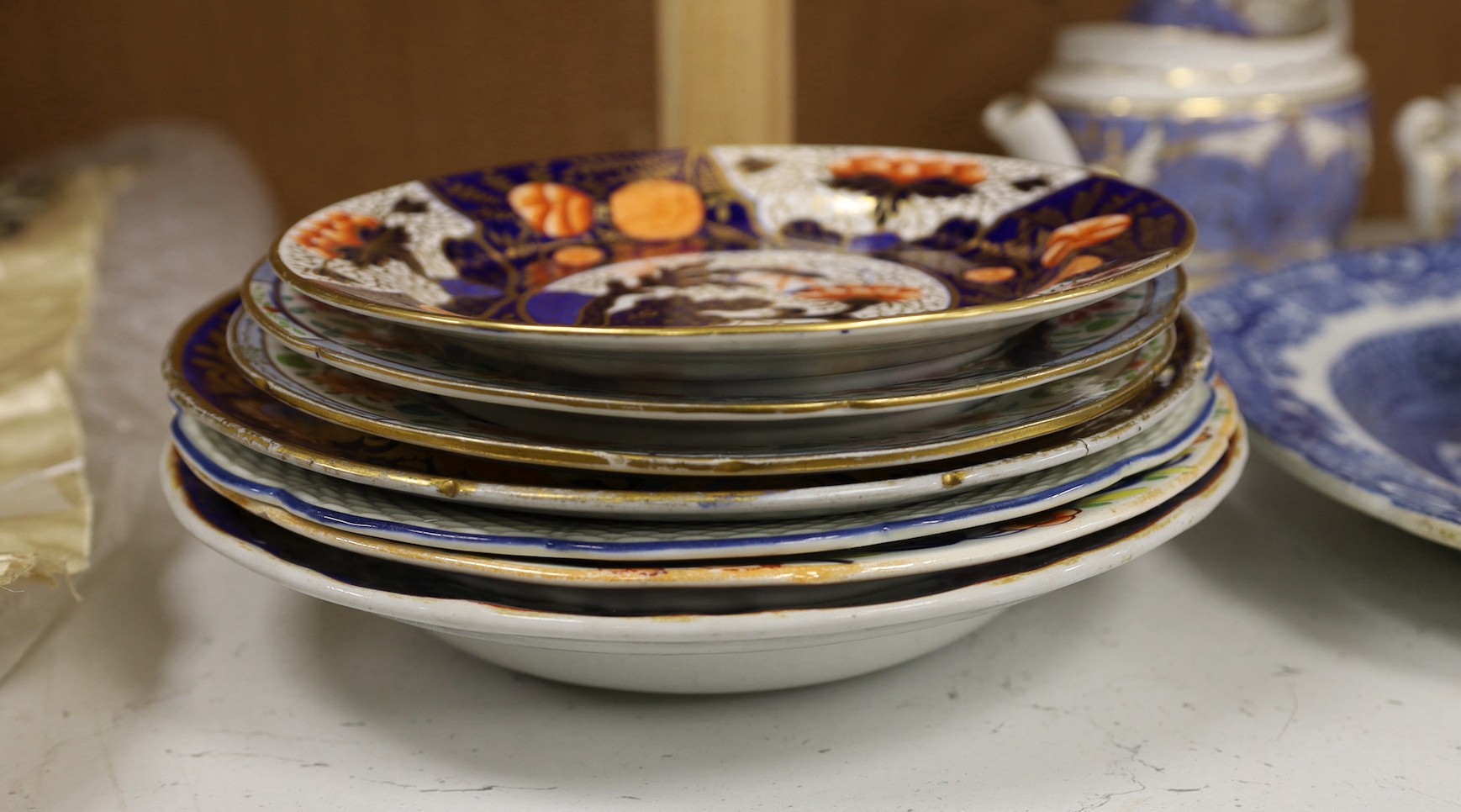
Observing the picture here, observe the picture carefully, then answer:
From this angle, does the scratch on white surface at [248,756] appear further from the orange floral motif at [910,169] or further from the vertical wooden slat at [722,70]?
the vertical wooden slat at [722,70]

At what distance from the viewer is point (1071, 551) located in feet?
1.04

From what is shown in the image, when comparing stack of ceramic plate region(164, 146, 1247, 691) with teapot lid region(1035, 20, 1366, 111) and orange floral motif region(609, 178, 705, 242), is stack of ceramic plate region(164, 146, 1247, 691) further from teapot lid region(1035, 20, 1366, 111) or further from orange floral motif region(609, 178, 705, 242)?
teapot lid region(1035, 20, 1366, 111)

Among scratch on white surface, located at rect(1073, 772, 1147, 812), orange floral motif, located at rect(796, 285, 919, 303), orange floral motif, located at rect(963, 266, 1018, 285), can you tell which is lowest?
scratch on white surface, located at rect(1073, 772, 1147, 812)

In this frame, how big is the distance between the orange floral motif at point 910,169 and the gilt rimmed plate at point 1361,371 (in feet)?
0.45

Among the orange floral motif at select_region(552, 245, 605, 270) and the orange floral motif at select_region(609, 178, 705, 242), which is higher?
the orange floral motif at select_region(609, 178, 705, 242)

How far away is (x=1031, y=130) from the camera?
72 centimetres

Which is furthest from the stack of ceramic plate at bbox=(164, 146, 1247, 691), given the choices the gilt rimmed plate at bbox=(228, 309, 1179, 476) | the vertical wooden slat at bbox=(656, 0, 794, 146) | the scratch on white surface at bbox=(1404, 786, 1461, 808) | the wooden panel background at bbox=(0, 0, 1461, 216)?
the wooden panel background at bbox=(0, 0, 1461, 216)

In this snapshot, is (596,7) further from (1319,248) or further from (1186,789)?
(1186,789)

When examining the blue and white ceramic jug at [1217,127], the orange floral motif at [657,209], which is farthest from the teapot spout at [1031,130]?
the orange floral motif at [657,209]

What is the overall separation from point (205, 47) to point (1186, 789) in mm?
1159

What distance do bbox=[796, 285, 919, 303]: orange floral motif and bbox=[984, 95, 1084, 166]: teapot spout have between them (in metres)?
0.33

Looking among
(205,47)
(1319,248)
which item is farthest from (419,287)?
(205,47)

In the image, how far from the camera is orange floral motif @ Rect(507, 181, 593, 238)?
507 millimetres

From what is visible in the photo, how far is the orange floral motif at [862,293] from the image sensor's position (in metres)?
0.42
